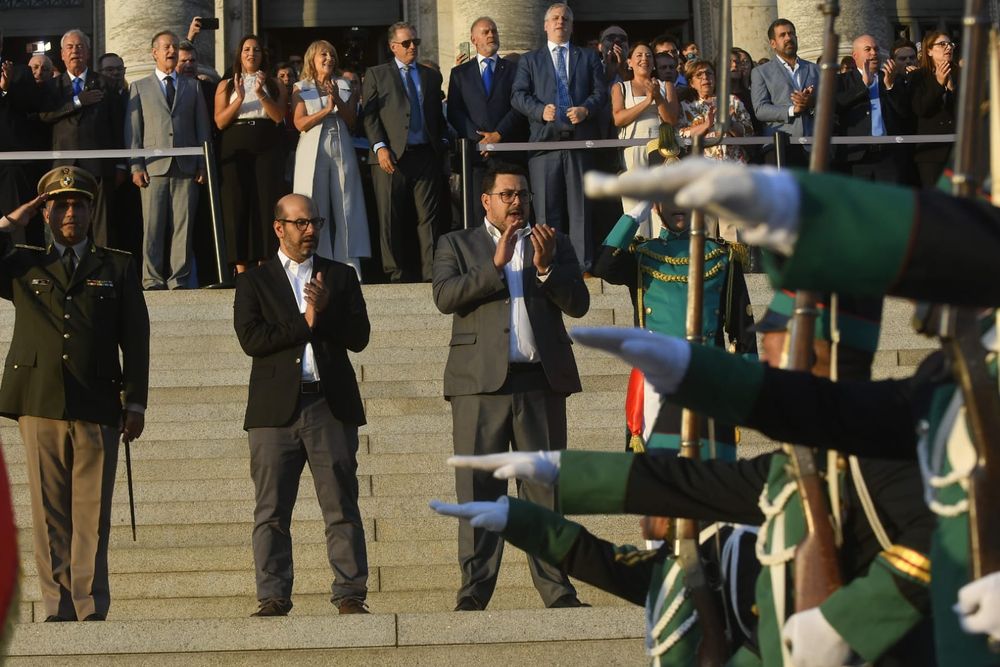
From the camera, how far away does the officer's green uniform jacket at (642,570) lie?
425 cm

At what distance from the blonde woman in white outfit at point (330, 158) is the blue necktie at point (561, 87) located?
Result: 123 centimetres

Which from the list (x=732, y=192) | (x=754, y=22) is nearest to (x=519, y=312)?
(x=732, y=192)

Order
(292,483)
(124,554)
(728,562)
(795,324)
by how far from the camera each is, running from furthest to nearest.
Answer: (124,554)
(292,483)
(728,562)
(795,324)

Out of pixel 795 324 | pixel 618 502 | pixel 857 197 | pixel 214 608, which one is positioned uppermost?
pixel 857 197

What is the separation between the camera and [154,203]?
1171 cm

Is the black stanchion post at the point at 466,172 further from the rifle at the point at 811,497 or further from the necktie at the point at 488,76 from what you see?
the rifle at the point at 811,497

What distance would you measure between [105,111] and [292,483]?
4917 mm

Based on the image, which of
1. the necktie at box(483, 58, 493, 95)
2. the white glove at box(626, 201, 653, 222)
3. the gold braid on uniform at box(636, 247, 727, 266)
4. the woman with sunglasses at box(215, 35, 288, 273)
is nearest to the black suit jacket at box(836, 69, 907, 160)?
the necktie at box(483, 58, 493, 95)

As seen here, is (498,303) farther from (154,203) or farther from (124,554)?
(154,203)

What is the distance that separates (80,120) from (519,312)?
15.5 feet

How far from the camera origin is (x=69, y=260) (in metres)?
8.13

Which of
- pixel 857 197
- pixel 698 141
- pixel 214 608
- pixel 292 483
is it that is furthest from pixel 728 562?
pixel 214 608

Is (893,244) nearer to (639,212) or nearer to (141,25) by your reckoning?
(639,212)

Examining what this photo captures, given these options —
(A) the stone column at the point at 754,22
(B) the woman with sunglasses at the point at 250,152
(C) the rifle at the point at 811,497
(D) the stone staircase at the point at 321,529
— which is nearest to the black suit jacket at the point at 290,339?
(D) the stone staircase at the point at 321,529
